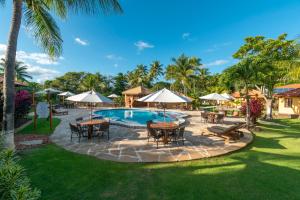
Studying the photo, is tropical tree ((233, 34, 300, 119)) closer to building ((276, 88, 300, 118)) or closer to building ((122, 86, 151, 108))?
building ((276, 88, 300, 118))

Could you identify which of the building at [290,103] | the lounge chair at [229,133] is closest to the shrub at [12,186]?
the lounge chair at [229,133]

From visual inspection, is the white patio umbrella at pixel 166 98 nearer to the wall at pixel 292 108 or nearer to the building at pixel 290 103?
the building at pixel 290 103

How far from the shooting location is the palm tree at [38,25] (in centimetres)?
571

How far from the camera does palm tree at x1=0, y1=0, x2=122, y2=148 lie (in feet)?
18.7

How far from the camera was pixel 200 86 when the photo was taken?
4788 centimetres

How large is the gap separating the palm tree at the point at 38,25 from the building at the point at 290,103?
78.0 feet

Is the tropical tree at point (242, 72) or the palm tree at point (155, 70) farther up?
the palm tree at point (155, 70)

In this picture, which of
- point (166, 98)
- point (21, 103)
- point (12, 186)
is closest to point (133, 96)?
point (21, 103)

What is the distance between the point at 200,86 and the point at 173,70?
16176mm

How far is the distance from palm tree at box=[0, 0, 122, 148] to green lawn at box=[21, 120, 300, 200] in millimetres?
1950

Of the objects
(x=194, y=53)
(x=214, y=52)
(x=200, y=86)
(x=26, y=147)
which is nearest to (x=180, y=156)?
(x=26, y=147)

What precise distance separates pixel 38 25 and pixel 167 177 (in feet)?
25.1

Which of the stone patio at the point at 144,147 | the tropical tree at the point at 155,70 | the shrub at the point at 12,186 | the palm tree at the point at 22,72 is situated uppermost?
the tropical tree at the point at 155,70

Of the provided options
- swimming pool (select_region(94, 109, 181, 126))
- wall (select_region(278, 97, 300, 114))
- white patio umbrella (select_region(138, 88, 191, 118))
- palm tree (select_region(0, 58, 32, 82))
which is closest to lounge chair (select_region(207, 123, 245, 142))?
white patio umbrella (select_region(138, 88, 191, 118))
